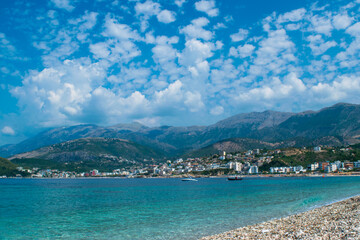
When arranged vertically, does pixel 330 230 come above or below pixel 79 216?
above

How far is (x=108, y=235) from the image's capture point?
78.9ft

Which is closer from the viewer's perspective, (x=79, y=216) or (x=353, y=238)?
(x=353, y=238)

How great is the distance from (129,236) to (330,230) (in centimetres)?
1526

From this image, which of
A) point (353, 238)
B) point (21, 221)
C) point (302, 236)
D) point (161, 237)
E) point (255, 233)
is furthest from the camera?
point (21, 221)

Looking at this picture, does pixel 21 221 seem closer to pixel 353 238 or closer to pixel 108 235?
pixel 108 235

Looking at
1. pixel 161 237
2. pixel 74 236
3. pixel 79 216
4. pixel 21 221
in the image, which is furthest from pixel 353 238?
pixel 21 221

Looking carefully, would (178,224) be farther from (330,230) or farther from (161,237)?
(330,230)

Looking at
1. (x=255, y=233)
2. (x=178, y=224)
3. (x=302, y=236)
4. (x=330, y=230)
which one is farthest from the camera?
(x=178, y=224)

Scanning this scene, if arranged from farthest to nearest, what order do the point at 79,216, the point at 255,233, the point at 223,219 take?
the point at 79,216 → the point at 223,219 → the point at 255,233

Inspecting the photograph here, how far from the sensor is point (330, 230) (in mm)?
17516

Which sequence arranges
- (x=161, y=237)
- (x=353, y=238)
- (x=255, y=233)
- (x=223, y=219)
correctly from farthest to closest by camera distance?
(x=223, y=219), (x=161, y=237), (x=255, y=233), (x=353, y=238)

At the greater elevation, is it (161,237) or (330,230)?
(330,230)

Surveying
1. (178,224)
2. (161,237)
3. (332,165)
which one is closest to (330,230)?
(161,237)

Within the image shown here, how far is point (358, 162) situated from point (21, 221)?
703 feet
